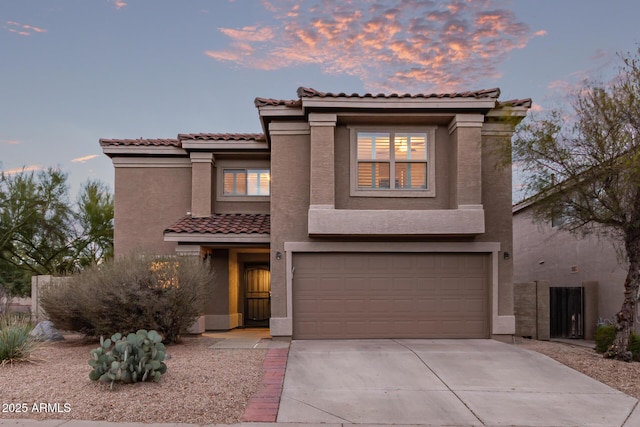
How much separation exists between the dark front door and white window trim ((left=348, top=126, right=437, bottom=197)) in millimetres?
5499

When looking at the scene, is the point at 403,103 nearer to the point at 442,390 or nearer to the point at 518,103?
the point at 518,103

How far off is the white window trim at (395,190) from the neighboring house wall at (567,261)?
2.62 m

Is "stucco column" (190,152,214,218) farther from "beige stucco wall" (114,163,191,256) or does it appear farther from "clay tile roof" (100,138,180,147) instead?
"clay tile roof" (100,138,180,147)

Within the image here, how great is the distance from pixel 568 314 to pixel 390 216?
7.15m

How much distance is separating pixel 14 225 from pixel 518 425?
Answer: 25384 millimetres

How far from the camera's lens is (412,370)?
10.8m

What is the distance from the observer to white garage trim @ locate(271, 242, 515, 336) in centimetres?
1442

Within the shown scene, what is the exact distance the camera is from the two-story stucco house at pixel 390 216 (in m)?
14.1

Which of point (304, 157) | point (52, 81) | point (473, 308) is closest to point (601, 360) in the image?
point (473, 308)

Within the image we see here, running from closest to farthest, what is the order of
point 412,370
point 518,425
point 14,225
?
1. point 518,425
2. point 412,370
3. point 14,225

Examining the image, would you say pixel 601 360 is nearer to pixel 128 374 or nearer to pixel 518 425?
pixel 518 425

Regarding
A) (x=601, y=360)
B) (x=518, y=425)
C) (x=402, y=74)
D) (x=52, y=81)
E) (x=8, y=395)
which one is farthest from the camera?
(x=52, y=81)

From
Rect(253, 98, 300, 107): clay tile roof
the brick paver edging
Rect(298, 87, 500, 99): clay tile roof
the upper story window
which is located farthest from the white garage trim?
the upper story window

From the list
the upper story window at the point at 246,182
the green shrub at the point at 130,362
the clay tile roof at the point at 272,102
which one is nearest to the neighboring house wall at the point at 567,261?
the clay tile roof at the point at 272,102
